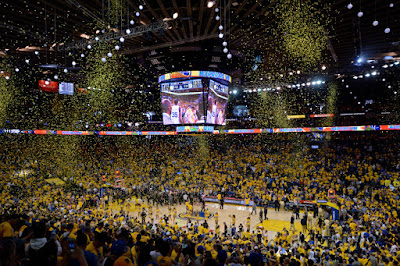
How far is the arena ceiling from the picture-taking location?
8367mm

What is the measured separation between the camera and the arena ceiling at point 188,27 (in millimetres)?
8367

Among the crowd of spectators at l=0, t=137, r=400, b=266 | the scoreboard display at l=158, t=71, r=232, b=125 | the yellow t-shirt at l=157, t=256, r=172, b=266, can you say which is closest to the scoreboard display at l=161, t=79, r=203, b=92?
the scoreboard display at l=158, t=71, r=232, b=125

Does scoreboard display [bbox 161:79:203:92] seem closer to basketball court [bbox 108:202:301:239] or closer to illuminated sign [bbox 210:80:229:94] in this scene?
illuminated sign [bbox 210:80:229:94]

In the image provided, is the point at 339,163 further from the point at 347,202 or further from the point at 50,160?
the point at 50,160

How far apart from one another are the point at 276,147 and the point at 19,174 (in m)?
24.1

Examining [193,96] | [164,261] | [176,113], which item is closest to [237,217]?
[176,113]

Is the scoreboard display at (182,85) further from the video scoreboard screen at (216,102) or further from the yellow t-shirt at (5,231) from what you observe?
the yellow t-shirt at (5,231)

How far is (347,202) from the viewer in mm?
15953

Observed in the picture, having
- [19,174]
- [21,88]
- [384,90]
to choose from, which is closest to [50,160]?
[19,174]

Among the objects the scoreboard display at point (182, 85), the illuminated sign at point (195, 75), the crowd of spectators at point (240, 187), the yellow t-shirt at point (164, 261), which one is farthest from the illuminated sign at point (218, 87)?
the yellow t-shirt at point (164, 261)

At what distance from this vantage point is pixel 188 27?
396 inches

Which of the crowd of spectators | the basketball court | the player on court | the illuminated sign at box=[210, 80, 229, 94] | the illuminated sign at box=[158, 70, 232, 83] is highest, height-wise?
the illuminated sign at box=[158, 70, 232, 83]

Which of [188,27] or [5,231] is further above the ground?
[188,27]

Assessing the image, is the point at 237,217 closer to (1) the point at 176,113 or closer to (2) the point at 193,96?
(1) the point at 176,113
